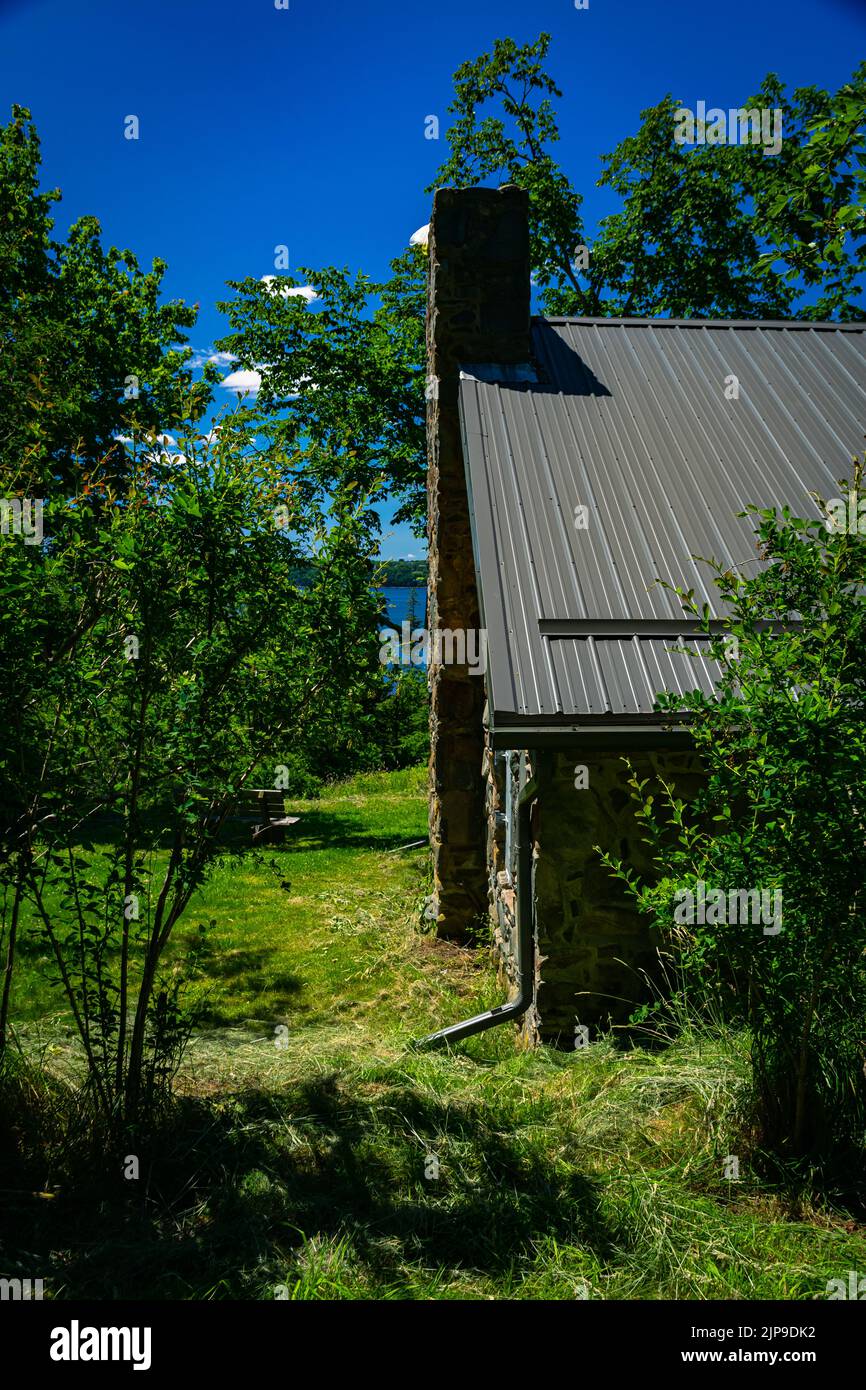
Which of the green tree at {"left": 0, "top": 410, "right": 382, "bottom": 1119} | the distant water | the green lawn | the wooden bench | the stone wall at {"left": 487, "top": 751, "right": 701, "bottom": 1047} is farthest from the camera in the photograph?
the wooden bench

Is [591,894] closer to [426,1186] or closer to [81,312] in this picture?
[426,1186]

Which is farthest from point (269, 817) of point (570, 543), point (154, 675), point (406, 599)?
point (406, 599)

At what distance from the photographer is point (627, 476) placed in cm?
690

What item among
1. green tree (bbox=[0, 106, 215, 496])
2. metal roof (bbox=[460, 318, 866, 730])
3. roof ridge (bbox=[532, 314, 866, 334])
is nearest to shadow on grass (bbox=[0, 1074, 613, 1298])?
metal roof (bbox=[460, 318, 866, 730])

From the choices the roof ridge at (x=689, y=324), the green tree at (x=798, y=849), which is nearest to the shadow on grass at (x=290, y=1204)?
the green tree at (x=798, y=849)

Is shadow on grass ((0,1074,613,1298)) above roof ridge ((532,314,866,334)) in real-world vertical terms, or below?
below

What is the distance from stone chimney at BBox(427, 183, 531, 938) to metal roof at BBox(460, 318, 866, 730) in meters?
0.51

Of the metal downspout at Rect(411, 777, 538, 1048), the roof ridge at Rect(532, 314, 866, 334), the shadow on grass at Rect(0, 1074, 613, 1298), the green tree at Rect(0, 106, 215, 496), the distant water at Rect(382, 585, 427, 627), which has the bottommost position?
the shadow on grass at Rect(0, 1074, 613, 1298)

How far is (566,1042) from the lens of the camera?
552 centimetres

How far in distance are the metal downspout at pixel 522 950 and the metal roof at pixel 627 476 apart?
728mm

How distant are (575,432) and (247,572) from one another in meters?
3.86

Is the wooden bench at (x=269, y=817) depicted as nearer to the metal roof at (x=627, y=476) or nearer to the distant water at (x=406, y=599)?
the distant water at (x=406, y=599)

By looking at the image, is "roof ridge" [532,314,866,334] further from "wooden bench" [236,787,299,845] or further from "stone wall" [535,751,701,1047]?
"wooden bench" [236,787,299,845]

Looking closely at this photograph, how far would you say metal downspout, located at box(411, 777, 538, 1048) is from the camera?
5508 millimetres
